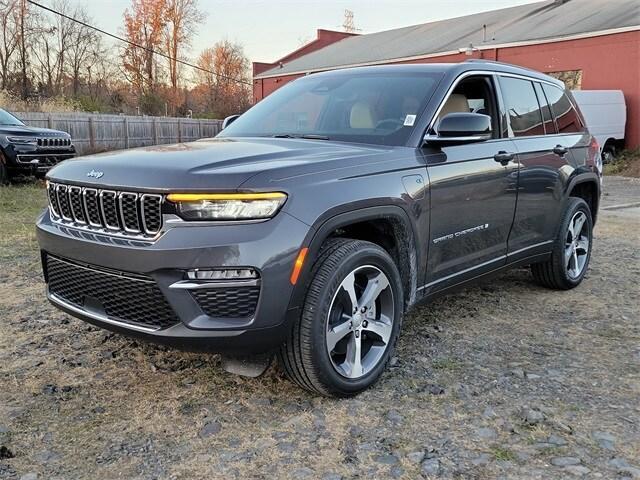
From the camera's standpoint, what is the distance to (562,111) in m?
5.24

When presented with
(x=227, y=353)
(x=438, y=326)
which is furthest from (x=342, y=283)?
(x=438, y=326)

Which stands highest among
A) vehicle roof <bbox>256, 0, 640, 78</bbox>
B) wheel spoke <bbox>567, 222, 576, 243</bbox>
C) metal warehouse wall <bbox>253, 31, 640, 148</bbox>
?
vehicle roof <bbox>256, 0, 640, 78</bbox>

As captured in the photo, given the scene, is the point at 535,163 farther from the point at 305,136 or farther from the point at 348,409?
the point at 348,409

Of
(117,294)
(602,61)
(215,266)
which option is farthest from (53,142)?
(602,61)

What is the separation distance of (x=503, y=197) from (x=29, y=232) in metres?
5.82

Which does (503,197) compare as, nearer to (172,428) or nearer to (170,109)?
(172,428)

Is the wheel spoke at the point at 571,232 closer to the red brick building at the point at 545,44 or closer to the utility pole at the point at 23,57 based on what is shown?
the red brick building at the point at 545,44

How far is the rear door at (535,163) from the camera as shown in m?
4.43

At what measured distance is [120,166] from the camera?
294 cm

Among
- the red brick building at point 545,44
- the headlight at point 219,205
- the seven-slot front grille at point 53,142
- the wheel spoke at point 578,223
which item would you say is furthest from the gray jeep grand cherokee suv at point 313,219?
the red brick building at point 545,44

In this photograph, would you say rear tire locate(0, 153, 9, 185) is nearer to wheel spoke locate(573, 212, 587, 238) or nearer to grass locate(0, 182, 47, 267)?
grass locate(0, 182, 47, 267)

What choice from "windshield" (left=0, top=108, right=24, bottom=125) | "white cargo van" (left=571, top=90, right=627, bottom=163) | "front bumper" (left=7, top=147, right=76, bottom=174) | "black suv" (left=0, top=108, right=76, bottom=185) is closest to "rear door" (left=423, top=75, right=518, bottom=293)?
"front bumper" (left=7, top=147, right=76, bottom=174)

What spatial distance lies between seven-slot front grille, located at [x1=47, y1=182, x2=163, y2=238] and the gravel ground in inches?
35.8

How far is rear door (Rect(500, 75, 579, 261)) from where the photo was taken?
443cm
